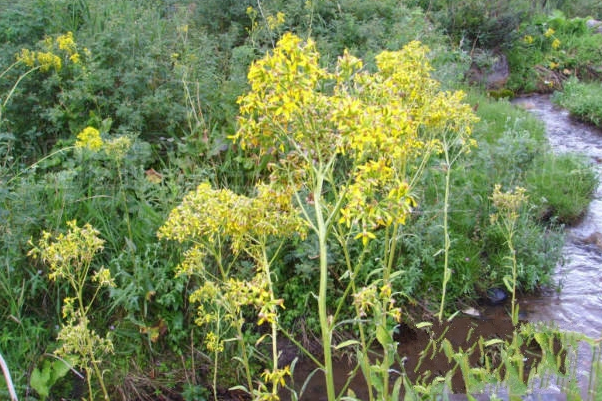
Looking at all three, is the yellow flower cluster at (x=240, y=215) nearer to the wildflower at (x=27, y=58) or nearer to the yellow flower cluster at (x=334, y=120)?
the yellow flower cluster at (x=334, y=120)

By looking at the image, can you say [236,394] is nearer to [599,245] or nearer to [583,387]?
[583,387]

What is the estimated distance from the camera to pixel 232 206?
97.2 inches

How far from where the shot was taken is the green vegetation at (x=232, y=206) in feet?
7.07

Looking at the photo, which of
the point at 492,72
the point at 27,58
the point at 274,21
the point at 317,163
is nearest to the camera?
the point at 317,163

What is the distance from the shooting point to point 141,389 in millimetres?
3312

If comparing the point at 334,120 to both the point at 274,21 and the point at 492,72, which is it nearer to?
the point at 274,21

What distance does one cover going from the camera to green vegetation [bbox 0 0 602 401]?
84.9 inches

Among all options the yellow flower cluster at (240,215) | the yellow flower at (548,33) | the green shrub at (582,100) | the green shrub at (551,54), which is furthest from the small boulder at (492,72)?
the yellow flower cluster at (240,215)

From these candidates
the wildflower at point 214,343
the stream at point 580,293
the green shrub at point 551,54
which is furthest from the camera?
the green shrub at point 551,54

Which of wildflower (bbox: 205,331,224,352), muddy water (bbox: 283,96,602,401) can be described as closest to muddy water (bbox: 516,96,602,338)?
muddy water (bbox: 283,96,602,401)

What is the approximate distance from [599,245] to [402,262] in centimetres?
214

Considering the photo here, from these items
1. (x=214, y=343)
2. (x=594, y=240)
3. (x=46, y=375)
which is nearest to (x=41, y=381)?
(x=46, y=375)

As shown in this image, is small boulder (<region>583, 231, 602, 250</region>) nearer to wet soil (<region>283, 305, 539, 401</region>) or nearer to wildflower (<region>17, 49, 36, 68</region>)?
wet soil (<region>283, 305, 539, 401</region>)

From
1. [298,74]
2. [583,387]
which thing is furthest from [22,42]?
[583,387]
